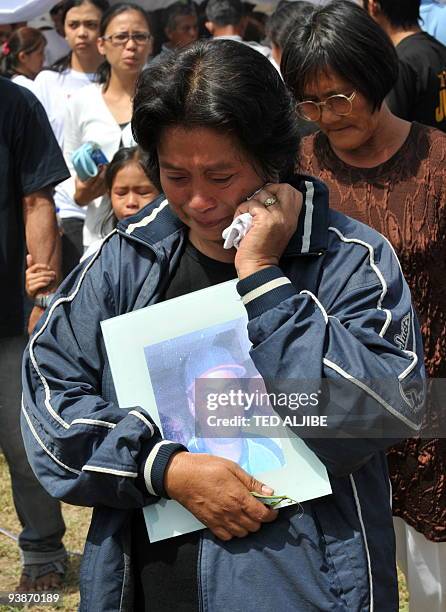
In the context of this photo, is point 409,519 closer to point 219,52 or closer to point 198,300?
point 198,300

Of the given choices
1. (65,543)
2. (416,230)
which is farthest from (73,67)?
(416,230)

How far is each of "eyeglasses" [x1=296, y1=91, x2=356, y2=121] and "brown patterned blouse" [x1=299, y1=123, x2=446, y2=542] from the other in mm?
166

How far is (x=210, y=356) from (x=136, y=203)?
236 centimetres

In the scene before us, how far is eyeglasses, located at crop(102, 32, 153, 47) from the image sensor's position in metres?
5.58

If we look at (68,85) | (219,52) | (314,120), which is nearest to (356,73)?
(314,120)

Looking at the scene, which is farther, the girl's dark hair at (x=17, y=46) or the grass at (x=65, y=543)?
the girl's dark hair at (x=17, y=46)

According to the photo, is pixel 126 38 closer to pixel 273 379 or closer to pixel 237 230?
pixel 237 230

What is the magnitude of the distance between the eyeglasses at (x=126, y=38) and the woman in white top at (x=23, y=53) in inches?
93.4

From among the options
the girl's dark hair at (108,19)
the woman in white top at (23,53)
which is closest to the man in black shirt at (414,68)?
the girl's dark hair at (108,19)

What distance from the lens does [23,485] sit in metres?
4.30

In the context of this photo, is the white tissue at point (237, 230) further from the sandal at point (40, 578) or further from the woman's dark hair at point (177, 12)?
the woman's dark hair at point (177, 12)

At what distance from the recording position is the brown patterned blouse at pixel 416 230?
318 centimetres

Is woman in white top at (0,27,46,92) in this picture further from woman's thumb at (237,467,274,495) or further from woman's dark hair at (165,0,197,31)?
woman's thumb at (237,467,274,495)

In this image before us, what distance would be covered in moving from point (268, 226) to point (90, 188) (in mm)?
3199
